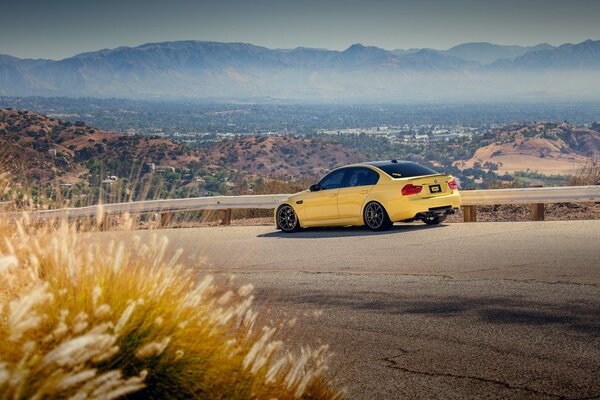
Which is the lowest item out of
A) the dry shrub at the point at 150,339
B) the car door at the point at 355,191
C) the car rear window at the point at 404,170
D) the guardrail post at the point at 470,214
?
the guardrail post at the point at 470,214

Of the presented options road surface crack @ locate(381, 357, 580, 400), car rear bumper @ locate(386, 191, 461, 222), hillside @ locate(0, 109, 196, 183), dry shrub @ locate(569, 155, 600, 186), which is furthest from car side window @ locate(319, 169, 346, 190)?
hillside @ locate(0, 109, 196, 183)

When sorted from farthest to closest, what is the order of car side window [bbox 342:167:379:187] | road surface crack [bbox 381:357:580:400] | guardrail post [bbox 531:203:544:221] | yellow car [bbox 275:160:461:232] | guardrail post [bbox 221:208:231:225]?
guardrail post [bbox 221:208:231:225] < guardrail post [bbox 531:203:544:221] < car side window [bbox 342:167:379:187] < yellow car [bbox 275:160:461:232] < road surface crack [bbox 381:357:580:400]

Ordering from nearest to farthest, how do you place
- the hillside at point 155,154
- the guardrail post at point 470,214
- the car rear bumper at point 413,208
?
1. the car rear bumper at point 413,208
2. the guardrail post at point 470,214
3. the hillside at point 155,154

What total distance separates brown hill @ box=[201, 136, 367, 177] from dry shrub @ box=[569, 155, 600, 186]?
66348mm

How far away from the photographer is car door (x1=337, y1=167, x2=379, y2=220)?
1873 centimetres

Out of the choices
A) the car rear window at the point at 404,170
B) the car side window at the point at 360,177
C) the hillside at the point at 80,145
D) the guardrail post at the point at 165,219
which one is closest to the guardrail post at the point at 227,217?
the guardrail post at the point at 165,219

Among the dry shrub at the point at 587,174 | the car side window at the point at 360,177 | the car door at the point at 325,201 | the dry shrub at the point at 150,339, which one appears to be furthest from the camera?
the dry shrub at the point at 587,174

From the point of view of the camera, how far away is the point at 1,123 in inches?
3398

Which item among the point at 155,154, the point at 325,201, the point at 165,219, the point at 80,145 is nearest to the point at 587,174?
the point at 325,201

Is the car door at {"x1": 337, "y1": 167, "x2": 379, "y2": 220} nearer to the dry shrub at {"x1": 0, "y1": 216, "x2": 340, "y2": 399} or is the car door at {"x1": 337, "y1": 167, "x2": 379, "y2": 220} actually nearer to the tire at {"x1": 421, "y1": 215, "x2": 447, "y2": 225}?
the tire at {"x1": 421, "y1": 215, "x2": 447, "y2": 225}

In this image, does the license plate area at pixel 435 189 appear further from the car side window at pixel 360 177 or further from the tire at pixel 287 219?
the tire at pixel 287 219

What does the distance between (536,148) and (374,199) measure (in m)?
94.7

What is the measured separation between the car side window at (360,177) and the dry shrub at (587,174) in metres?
7.88

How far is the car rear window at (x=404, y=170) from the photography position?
18688 millimetres
